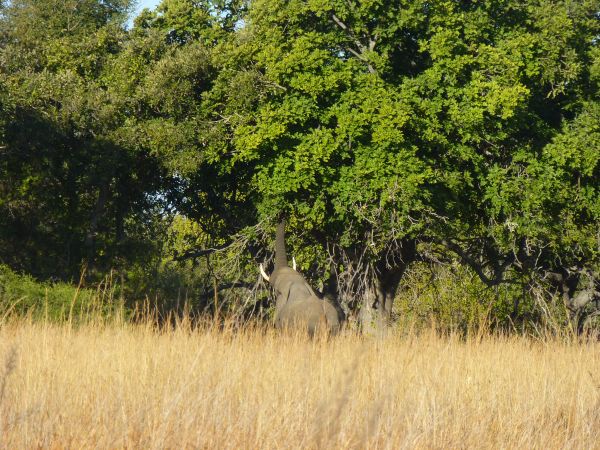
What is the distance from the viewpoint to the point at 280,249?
16.5 meters

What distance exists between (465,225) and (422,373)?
12.1 m

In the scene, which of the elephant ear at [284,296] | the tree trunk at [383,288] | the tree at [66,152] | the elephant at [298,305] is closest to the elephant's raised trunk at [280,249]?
the elephant at [298,305]

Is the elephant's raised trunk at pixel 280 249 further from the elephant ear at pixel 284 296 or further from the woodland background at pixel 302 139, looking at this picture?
the elephant ear at pixel 284 296

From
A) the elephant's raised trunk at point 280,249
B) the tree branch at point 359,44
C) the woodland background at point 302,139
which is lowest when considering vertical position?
the elephant's raised trunk at point 280,249

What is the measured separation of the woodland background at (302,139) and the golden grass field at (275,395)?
707 centimetres

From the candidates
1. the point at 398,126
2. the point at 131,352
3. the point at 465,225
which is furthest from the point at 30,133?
the point at 131,352

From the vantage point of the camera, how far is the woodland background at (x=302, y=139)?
52.5ft

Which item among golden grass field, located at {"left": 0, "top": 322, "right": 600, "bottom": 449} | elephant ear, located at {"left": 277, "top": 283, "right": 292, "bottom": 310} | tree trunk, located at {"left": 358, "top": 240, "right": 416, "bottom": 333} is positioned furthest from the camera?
tree trunk, located at {"left": 358, "top": 240, "right": 416, "bottom": 333}

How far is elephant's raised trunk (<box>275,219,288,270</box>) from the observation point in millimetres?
16188

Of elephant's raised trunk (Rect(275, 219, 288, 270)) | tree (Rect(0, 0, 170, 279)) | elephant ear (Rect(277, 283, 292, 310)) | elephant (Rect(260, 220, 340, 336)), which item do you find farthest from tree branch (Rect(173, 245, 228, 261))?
elephant ear (Rect(277, 283, 292, 310))

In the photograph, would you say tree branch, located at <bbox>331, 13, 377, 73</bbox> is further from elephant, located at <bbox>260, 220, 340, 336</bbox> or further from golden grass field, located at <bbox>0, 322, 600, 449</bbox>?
golden grass field, located at <bbox>0, 322, 600, 449</bbox>

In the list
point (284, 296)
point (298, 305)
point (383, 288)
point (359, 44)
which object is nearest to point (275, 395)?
point (298, 305)

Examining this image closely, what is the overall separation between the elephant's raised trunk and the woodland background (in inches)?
13.6

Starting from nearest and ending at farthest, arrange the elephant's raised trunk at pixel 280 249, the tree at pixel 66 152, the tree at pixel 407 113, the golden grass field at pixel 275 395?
the golden grass field at pixel 275 395, the tree at pixel 407 113, the elephant's raised trunk at pixel 280 249, the tree at pixel 66 152
